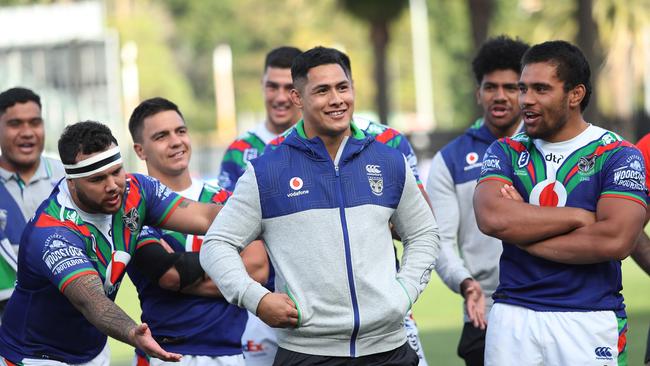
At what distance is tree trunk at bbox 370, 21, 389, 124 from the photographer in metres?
36.0

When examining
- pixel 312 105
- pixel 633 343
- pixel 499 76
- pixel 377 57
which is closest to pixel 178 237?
pixel 312 105

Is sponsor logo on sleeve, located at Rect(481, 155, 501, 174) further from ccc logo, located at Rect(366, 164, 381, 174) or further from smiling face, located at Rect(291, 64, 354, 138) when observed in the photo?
smiling face, located at Rect(291, 64, 354, 138)

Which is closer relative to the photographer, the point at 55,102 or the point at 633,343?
the point at 633,343

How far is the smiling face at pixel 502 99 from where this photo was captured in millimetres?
7695

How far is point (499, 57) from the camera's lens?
772 cm

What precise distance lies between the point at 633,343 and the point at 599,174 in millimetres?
7047

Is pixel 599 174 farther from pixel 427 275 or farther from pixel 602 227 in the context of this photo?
pixel 427 275

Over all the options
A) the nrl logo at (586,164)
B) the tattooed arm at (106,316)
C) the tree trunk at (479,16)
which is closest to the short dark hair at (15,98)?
the tattooed arm at (106,316)

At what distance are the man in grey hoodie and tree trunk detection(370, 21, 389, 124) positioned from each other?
29713 mm

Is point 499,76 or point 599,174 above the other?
point 499,76

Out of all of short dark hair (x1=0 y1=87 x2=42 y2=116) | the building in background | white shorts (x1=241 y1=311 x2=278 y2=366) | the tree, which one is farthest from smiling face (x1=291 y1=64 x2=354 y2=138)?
the tree

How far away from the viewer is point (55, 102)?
3916 cm

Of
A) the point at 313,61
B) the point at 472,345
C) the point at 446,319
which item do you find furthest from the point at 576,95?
the point at 446,319

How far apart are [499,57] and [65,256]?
3.25 metres
